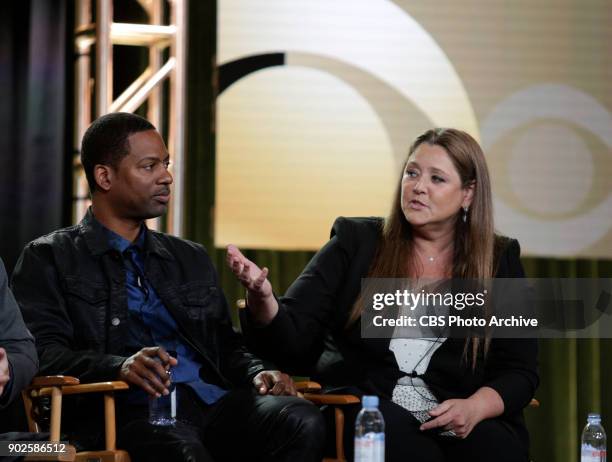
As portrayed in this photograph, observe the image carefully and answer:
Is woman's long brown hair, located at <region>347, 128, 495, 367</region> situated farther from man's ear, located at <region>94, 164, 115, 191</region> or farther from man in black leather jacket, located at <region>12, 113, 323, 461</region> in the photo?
man's ear, located at <region>94, 164, 115, 191</region>

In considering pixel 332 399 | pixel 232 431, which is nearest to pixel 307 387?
pixel 332 399

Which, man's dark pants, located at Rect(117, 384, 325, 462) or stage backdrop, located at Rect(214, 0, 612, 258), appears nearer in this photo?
man's dark pants, located at Rect(117, 384, 325, 462)

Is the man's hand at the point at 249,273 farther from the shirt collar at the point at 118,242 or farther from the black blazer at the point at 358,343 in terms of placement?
the shirt collar at the point at 118,242

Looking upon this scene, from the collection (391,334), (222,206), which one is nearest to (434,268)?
(391,334)

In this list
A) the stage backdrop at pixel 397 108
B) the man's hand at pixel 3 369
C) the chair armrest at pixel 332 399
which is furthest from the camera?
the stage backdrop at pixel 397 108

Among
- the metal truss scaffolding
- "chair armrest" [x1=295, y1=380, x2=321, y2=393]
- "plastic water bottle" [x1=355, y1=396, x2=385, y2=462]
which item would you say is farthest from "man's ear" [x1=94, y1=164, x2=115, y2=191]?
the metal truss scaffolding

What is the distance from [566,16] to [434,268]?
2.31 meters

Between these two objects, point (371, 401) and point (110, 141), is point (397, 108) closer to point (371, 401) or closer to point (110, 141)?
point (110, 141)

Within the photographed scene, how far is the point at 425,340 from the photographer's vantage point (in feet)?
9.90

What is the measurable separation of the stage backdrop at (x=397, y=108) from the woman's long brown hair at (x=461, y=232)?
5.65 feet

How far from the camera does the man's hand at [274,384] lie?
112 inches

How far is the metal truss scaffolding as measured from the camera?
4.46 metres

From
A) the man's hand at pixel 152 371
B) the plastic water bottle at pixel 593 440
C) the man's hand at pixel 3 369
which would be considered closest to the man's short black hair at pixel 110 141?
the man's hand at pixel 152 371

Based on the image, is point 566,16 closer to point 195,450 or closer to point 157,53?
point 157,53
